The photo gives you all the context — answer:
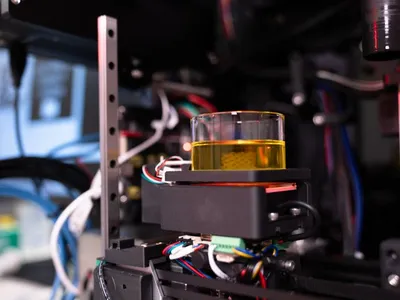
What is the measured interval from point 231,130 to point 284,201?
0.41 feet

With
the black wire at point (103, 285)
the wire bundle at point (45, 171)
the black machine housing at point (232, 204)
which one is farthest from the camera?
the wire bundle at point (45, 171)

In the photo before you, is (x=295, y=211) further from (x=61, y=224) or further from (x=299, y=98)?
(x=299, y=98)

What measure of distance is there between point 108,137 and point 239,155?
277 mm

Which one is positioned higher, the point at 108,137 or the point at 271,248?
the point at 108,137

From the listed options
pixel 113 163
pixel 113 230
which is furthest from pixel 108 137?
pixel 113 230

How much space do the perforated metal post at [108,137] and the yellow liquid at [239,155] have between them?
0.69ft

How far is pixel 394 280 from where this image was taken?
0.72 m

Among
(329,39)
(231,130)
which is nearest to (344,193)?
(329,39)

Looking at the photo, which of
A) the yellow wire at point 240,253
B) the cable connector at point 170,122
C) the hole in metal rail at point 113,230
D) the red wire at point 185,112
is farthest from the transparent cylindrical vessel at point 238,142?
the red wire at point 185,112

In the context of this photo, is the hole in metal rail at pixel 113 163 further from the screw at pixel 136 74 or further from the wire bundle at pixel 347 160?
the wire bundle at pixel 347 160

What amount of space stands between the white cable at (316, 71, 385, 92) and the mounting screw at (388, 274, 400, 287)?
0.39 metres

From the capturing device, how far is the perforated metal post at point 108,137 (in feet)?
2.36

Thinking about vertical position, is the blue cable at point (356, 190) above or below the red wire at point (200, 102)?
below

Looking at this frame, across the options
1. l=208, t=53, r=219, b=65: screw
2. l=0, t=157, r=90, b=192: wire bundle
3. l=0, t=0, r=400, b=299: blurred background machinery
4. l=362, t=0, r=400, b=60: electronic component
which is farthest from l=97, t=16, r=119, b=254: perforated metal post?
l=208, t=53, r=219, b=65: screw
